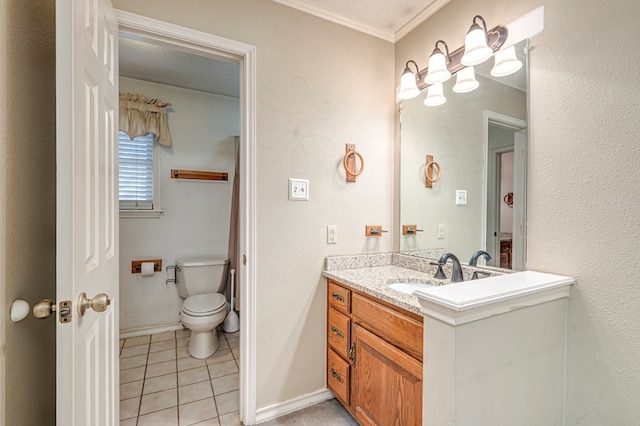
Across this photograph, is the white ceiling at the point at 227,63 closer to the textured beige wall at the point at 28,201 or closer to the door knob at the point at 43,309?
the textured beige wall at the point at 28,201

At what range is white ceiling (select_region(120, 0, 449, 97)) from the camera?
1.71m

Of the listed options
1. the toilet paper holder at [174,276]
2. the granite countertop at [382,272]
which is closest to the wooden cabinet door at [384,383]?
the granite countertop at [382,272]

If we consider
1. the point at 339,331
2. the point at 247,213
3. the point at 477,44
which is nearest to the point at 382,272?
the point at 339,331

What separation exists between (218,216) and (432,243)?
2.15m

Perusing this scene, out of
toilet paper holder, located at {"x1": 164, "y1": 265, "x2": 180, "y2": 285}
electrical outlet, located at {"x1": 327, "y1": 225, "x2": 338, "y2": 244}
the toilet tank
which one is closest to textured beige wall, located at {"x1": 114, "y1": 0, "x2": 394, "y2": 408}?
electrical outlet, located at {"x1": 327, "y1": 225, "x2": 338, "y2": 244}

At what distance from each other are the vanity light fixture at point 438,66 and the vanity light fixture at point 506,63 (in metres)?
0.26

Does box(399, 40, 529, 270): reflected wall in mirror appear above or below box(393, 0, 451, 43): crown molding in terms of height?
below

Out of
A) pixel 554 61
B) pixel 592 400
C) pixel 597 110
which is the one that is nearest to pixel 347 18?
pixel 554 61

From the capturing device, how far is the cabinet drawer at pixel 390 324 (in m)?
1.12

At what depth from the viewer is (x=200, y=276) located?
2.68m

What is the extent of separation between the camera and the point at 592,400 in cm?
106

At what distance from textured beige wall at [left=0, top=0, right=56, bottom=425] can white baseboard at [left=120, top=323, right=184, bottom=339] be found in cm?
196

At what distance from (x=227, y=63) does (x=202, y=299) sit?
78.5 inches

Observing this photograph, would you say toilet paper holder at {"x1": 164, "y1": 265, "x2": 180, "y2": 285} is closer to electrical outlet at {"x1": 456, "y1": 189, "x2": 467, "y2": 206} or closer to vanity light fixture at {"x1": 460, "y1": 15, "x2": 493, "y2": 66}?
electrical outlet at {"x1": 456, "y1": 189, "x2": 467, "y2": 206}
